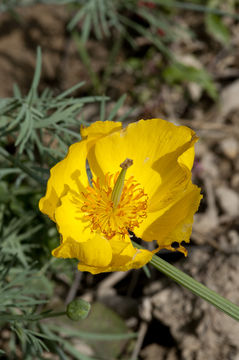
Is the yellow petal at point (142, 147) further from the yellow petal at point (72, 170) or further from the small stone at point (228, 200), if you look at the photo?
the small stone at point (228, 200)

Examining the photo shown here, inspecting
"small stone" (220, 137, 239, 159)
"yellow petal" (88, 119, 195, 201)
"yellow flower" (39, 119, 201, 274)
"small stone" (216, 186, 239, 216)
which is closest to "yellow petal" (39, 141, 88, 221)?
"yellow flower" (39, 119, 201, 274)

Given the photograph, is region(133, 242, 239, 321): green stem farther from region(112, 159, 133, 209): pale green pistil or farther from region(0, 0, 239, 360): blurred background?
region(0, 0, 239, 360): blurred background

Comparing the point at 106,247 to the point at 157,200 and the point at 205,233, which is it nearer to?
the point at 157,200

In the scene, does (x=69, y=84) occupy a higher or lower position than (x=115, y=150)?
lower

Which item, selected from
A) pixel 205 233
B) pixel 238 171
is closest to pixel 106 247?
pixel 205 233

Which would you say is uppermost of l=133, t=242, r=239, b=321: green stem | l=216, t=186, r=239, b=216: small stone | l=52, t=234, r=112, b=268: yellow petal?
l=52, t=234, r=112, b=268: yellow petal

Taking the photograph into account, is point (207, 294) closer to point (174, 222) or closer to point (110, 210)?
point (174, 222)

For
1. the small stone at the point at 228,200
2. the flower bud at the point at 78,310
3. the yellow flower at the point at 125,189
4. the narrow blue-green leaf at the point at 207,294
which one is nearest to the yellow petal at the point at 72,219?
the yellow flower at the point at 125,189
